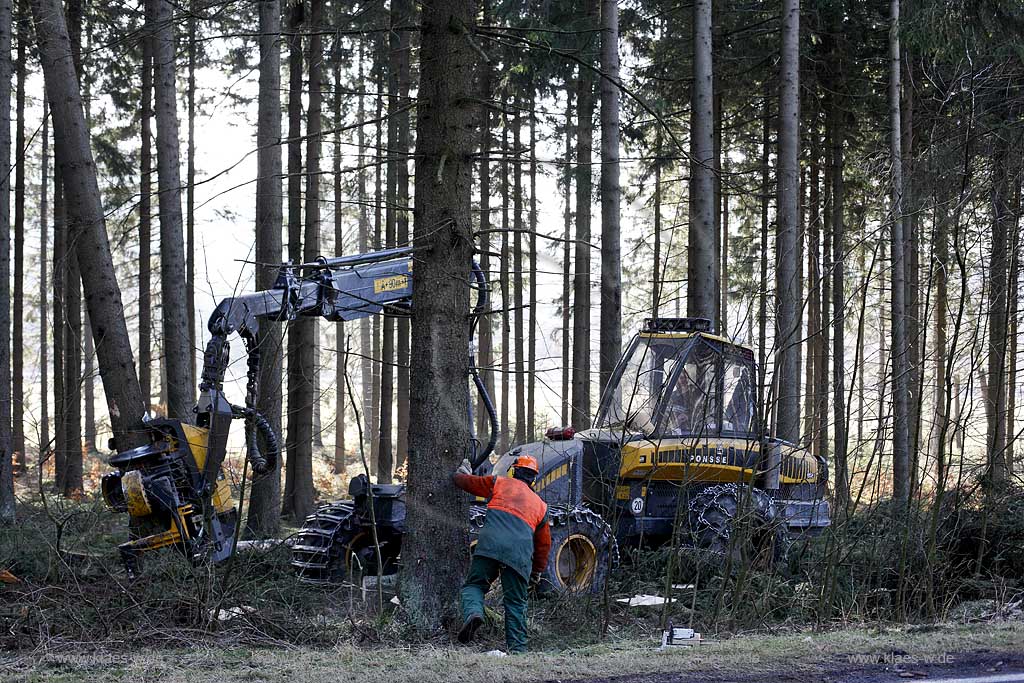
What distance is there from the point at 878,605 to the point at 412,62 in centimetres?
1626

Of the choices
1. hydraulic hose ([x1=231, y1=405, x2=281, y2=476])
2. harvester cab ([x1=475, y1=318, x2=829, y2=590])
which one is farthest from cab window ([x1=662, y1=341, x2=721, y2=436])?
hydraulic hose ([x1=231, y1=405, x2=281, y2=476])

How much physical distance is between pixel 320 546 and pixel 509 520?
148 inches

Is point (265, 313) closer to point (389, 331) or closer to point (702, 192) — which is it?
point (702, 192)

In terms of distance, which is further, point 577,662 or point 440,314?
point 440,314

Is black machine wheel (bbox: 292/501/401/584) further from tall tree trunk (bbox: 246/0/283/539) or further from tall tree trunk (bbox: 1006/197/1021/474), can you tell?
tall tree trunk (bbox: 1006/197/1021/474)

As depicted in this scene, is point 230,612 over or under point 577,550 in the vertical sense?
under

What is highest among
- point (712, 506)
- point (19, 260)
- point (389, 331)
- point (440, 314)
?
point (19, 260)

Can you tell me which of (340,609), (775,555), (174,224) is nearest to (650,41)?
(174,224)

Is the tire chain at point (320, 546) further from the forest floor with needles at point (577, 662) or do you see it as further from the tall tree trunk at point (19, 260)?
the tall tree trunk at point (19, 260)

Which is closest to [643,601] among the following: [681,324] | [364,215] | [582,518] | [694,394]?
[582,518]

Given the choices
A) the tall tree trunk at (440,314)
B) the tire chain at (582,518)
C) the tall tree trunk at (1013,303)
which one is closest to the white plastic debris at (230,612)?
the tall tree trunk at (440,314)

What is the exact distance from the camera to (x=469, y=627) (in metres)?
7.16

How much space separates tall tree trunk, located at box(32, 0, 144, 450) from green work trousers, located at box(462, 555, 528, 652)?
5.47 m

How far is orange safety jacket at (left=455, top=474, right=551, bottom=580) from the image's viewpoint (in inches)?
295
